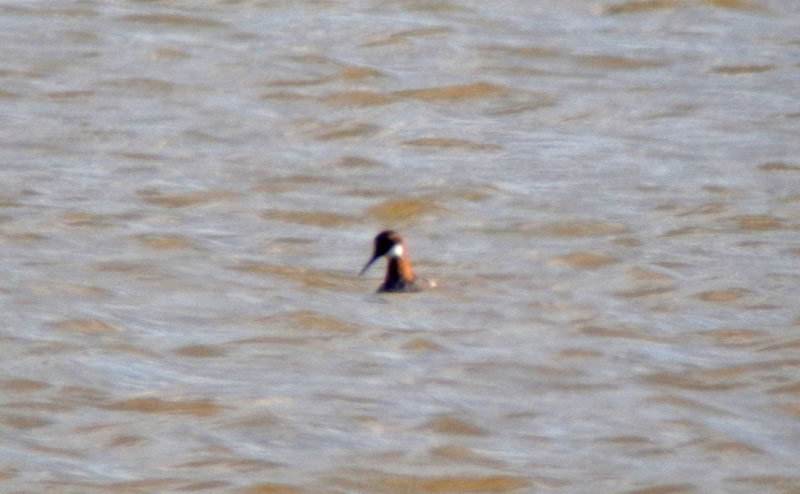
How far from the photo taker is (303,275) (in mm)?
9055

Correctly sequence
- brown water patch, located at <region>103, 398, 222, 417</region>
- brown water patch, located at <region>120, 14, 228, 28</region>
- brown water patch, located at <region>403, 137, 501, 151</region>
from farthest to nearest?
1. brown water patch, located at <region>120, 14, 228, 28</region>
2. brown water patch, located at <region>403, 137, 501, 151</region>
3. brown water patch, located at <region>103, 398, 222, 417</region>

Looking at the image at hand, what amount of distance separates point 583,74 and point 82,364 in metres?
5.83

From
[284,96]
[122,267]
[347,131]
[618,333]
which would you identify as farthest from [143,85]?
[618,333]

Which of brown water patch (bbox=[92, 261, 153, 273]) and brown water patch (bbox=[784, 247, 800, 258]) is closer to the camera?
brown water patch (bbox=[92, 261, 153, 273])

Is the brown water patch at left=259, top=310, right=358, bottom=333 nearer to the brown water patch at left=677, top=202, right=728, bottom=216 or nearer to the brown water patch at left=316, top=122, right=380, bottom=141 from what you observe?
the brown water patch at left=677, top=202, right=728, bottom=216

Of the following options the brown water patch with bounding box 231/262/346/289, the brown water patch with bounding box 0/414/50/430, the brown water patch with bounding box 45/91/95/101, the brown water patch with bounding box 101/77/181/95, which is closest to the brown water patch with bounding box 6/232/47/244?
the brown water patch with bounding box 231/262/346/289

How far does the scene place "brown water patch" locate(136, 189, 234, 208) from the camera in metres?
10.1

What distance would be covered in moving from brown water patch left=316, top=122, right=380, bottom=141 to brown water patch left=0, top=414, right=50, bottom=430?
451cm

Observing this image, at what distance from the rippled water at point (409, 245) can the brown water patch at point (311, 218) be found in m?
0.03

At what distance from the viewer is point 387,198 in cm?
1027

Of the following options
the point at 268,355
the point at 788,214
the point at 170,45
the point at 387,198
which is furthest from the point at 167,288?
the point at 170,45

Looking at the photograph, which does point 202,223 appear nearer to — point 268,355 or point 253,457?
point 268,355

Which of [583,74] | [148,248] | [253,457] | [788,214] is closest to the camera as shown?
[253,457]

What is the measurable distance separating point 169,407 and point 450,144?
4.37 meters
